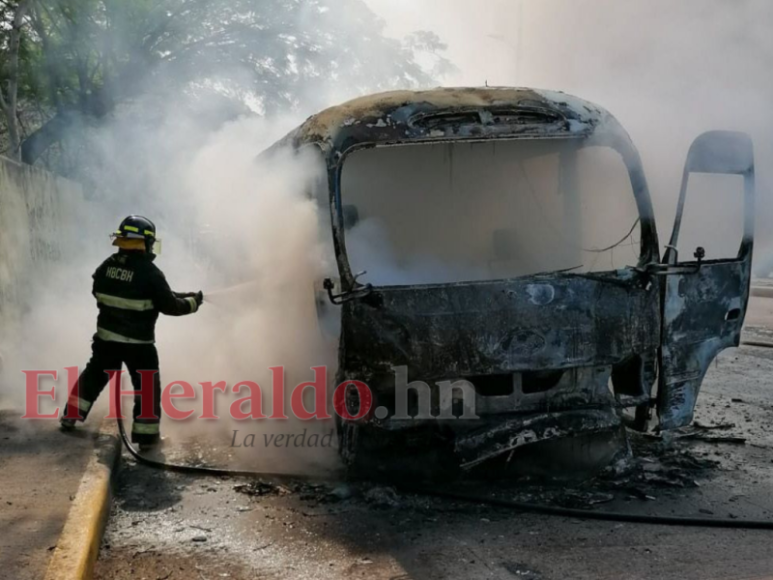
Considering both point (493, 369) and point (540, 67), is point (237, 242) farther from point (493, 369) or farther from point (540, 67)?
point (540, 67)

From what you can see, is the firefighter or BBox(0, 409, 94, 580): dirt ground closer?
BBox(0, 409, 94, 580): dirt ground

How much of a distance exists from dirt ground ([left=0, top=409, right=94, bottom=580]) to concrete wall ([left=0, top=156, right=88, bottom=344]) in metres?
1.96

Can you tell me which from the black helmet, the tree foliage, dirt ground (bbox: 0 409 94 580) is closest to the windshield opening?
the black helmet

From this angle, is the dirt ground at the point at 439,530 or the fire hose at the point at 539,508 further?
the fire hose at the point at 539,508

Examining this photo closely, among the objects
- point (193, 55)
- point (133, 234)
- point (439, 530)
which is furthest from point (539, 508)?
point (193, 55)

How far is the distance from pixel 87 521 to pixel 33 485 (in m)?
0.73

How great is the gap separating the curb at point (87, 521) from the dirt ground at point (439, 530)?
0.40ft

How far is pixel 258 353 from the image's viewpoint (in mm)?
6359

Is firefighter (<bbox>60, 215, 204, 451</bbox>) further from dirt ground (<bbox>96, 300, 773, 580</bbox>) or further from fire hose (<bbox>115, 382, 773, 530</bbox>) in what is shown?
fire hose (<bbox>115, 382, 773, 530</bbox>)

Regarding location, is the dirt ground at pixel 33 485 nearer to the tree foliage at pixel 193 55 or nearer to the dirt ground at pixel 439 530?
the dirt ground at pixel 439 530

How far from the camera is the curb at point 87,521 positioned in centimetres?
341

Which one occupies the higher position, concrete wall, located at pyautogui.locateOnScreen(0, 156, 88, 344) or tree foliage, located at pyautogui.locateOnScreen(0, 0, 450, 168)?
tree foliage, located at pyautogui.locateOnScreen(0, 0, 450, 168)

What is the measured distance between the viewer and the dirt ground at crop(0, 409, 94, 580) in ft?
11.6

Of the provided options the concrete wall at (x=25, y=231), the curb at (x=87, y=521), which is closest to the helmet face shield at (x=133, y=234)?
the curb at (x=87, y=521)
